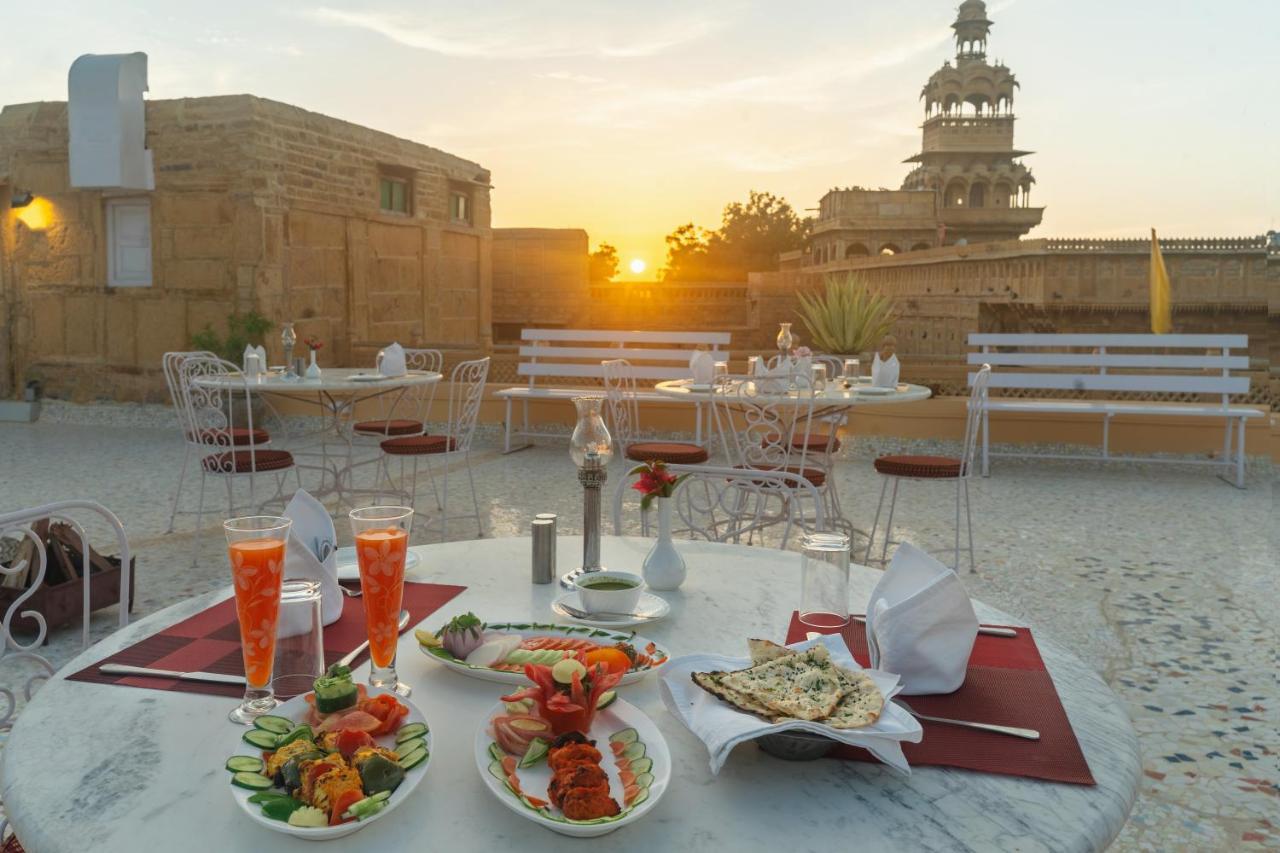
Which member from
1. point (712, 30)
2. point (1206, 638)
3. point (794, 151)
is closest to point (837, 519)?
point (1206, 638)

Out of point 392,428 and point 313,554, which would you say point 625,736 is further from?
point 392,428

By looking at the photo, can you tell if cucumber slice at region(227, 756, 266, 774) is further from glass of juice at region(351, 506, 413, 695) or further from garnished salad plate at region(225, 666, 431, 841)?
glass of juice at region(351, 506, 413, 695)

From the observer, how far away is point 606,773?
2.80ft

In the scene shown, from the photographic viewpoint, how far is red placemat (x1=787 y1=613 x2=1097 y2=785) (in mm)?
924

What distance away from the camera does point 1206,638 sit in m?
3.19

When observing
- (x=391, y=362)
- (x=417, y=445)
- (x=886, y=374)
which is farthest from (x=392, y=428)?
(x=886, y=374)

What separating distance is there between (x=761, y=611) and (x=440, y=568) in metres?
0.56

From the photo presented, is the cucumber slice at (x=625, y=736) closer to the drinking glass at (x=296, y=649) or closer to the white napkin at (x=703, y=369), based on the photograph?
the drinking glass at (x=296, y=649)

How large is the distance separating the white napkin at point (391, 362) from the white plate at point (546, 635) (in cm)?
403

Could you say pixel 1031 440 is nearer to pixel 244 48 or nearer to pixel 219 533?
pixel 219 533

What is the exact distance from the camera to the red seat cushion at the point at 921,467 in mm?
3832

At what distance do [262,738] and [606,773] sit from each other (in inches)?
13.0

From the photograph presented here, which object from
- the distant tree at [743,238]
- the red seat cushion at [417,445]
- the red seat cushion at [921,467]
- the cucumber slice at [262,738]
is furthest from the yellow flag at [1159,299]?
the distant tree at [743,238]

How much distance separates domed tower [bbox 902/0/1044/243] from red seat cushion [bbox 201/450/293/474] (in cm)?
4832
